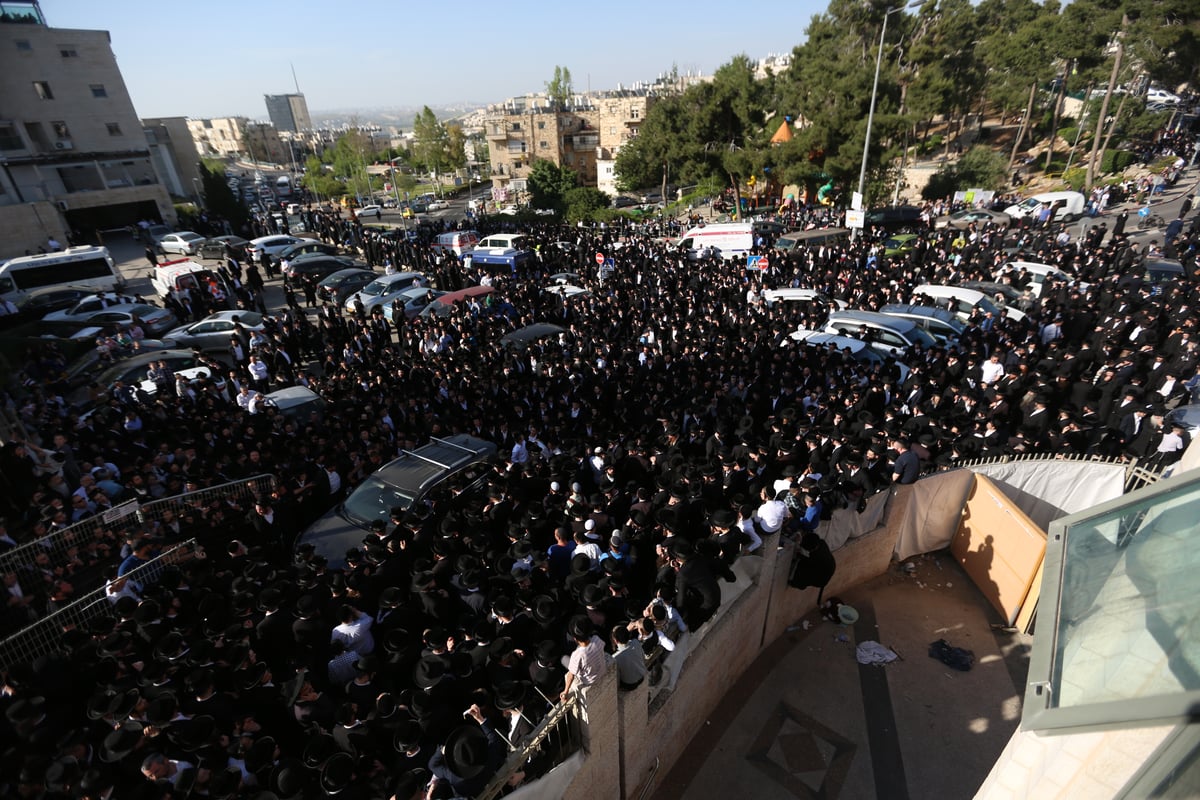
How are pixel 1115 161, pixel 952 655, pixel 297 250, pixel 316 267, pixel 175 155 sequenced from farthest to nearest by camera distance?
pixel 175 155 → pixel 1115 161 → pixel 297 250 → pixel 316 267 → pixel 952 655

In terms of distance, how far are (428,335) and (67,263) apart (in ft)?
55.4

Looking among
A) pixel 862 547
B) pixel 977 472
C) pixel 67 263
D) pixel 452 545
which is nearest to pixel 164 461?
pixel 452 545

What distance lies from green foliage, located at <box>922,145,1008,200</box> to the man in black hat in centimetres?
4011

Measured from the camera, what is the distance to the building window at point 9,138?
3169cm

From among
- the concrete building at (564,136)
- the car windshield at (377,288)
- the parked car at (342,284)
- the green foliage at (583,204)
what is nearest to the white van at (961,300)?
the car windshield at (377,288)

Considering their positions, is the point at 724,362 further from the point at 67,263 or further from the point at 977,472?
the point at 67,263

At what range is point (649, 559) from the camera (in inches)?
227

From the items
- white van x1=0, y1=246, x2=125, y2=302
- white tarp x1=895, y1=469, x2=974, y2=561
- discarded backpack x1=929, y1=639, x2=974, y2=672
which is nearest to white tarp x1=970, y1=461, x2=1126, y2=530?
white tarp x1=895, y1=469, x2=974, y2=561

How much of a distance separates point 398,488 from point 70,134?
42608mm

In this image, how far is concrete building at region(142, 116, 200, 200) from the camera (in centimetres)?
4534

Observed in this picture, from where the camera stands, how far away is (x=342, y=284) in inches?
797

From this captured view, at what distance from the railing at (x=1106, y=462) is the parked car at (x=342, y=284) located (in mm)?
18768

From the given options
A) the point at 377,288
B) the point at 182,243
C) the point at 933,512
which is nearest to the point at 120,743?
the point at 933,512

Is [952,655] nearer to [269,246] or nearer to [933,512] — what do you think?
[933,512]
